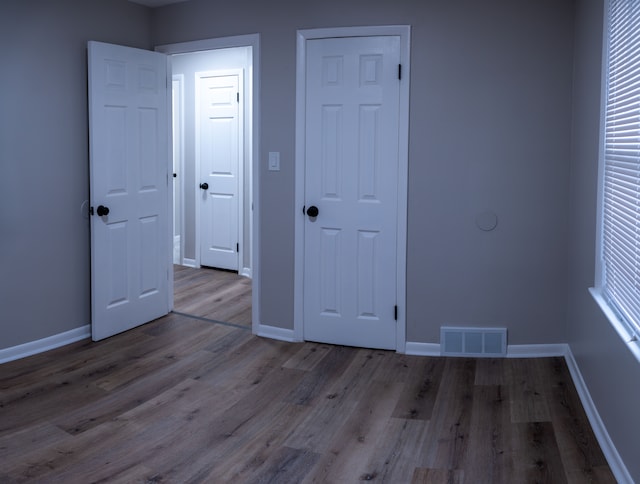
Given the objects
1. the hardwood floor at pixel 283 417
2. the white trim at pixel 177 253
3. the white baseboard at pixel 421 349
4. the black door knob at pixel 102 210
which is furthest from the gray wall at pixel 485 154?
the white trim at pixel 177 253

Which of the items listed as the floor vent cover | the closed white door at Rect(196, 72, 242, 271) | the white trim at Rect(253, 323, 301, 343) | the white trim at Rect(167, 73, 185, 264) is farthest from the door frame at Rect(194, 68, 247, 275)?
the floor vent cover

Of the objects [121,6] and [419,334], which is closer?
[419,334]

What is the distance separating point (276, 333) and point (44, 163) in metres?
1.86

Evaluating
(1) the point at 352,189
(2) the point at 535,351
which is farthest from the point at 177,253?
(2) the point at 535,351

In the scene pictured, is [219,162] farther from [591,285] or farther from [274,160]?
[591,285]

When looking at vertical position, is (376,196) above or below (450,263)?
above

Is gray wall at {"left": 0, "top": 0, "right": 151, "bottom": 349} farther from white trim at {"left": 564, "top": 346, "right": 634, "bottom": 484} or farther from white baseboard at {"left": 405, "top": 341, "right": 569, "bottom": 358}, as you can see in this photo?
white trim at {"left": 564, "top": 346, "right": 634, "bottom": 484}

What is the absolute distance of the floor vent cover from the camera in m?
3.84

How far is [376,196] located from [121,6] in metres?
2.27

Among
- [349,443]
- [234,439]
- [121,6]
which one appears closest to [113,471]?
[234,439]

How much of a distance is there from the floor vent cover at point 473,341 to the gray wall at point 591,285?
0.42 metres

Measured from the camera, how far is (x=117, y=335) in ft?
14.0

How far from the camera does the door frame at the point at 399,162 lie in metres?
3.78

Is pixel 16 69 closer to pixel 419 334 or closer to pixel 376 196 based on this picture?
pixel 376 196
